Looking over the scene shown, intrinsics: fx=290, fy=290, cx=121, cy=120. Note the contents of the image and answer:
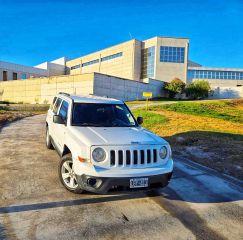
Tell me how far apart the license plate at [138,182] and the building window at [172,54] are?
5567 centimetres

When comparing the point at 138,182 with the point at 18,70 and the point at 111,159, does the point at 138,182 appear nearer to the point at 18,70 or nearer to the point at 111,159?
the point at 111,159

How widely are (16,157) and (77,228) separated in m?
4.72

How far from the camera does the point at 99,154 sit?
5113mm

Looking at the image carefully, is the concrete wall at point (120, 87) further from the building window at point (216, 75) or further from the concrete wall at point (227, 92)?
the building window at point (216, 75)

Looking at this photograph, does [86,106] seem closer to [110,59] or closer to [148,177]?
[148,177]

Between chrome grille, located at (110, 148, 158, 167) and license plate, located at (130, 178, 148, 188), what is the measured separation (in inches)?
10.4

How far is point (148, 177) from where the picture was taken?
5121 mm

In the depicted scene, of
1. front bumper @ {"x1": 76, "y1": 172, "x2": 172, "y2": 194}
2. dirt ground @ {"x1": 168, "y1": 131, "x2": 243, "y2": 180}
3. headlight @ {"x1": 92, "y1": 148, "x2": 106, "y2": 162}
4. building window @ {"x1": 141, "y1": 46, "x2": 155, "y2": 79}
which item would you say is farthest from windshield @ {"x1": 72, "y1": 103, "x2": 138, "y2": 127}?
building window @ {"x1": 141, "y1": 46, "x2": 155, "y2": 79}

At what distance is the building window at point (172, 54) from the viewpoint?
58569mm

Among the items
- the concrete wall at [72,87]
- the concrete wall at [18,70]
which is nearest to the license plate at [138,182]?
the concrete wall at [72,87]

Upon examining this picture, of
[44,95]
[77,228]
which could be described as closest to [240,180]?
[77,228]

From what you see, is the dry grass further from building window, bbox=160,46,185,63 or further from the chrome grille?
building window, bbox=160,46,185,63

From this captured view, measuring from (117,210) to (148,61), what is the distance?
2257 inches

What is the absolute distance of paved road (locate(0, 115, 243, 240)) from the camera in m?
4.27
